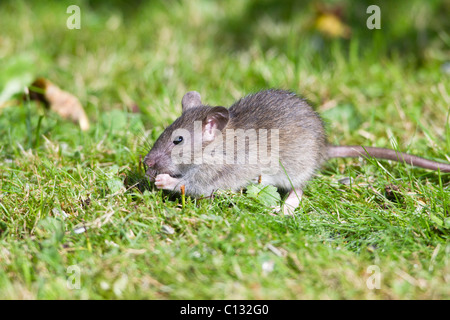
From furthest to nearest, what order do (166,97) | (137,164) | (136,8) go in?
(136,8) → (166,97) → (137,164)

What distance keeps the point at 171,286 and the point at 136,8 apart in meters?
5.59

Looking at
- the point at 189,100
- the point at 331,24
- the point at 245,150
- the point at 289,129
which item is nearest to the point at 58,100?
the point at 189,100

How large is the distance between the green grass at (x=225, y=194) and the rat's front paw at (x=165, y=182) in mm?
106

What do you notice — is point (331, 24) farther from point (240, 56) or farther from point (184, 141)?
point (184, 141)

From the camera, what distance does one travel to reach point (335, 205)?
335cm

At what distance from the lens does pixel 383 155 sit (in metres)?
3.84

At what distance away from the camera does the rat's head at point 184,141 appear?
358 centimetres

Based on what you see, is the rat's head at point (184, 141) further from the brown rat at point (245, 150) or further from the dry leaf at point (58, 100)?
the dry leaf at point (58, 100)

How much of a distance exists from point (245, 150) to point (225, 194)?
1.35ft

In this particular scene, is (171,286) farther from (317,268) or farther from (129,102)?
(129,102)

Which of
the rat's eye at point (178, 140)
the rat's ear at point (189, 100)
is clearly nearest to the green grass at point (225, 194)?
the rat's eye at point (178, 140)

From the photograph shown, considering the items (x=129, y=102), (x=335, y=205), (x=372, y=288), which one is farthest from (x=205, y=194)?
(x=129, y=102)

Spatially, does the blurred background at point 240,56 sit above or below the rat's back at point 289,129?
above

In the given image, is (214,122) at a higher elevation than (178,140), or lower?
higher
